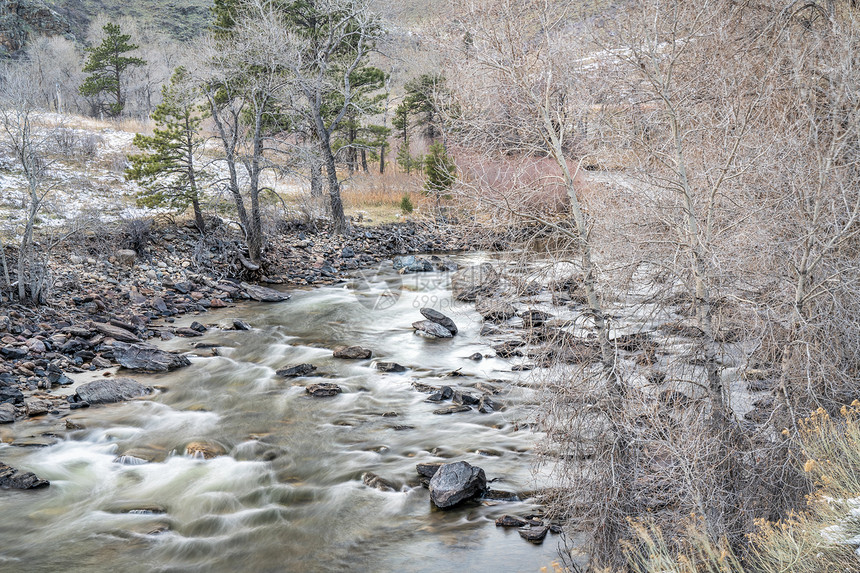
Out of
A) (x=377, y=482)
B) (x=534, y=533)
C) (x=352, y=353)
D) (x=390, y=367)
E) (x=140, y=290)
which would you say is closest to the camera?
(x=534, y=533)

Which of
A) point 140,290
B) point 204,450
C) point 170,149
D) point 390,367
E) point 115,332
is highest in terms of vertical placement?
point 170,149

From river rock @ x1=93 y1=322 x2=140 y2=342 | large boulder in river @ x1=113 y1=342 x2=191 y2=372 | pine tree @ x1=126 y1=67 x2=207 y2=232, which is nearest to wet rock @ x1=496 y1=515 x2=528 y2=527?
large boulder in river @ x1=113 y1=342 x2=191 y2=372

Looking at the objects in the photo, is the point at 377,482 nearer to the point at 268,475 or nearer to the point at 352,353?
the point at 268,475

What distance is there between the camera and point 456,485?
795 cm

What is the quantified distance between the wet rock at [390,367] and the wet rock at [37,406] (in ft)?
19.6

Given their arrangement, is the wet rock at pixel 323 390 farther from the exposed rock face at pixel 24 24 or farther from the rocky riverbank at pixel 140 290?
the exposed rock face at pixel 24 24

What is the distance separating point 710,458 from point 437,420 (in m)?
4.93

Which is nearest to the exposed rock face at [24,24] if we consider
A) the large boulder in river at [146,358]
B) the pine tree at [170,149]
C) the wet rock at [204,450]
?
the pine tree at [170,149]

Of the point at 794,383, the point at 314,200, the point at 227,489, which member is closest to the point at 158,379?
the point at 227,489

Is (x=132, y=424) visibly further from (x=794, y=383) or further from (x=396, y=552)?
(x=794, y=383)

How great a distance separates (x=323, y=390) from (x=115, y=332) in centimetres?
538

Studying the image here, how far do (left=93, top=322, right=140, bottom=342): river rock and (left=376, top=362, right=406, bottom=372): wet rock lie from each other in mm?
5549

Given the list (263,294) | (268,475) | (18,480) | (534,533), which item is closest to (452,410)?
(268,475)

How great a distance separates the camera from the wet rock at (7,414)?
9.81m
